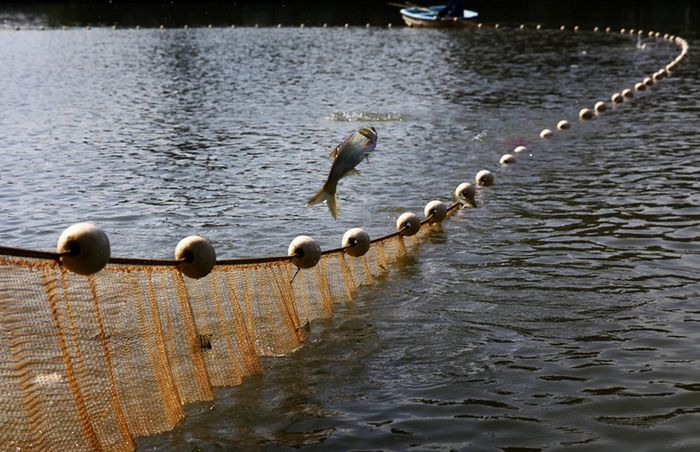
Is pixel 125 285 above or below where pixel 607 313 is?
above

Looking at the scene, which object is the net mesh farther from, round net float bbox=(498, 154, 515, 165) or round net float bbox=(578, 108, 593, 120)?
round net float bbox=(578, 108, 593, 120)

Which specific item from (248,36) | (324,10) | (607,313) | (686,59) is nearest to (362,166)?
(607,313)

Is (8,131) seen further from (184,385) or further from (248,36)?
(248,36)

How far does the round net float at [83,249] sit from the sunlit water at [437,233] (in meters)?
1.75

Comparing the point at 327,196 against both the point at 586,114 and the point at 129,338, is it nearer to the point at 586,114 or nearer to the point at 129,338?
the point at 129,338

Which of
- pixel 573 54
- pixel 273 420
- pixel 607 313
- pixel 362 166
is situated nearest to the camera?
pixel 273 420

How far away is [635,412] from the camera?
791cm

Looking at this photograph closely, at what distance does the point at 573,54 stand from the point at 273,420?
36050mm

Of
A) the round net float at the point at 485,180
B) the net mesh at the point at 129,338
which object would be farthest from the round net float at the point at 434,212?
the round net float at the point at 485,180

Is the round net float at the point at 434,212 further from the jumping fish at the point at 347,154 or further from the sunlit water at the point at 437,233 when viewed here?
the jumping fish at the point at 347,154

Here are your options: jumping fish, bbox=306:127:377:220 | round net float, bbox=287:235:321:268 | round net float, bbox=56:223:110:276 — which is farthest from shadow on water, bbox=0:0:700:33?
round net float, bbox=56:223:110:276

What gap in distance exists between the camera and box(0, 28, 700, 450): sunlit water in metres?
7.90

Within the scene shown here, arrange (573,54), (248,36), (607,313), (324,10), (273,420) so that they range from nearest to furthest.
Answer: (273,420)
(607,313)
(573,54)
(248,36)
(324,10)

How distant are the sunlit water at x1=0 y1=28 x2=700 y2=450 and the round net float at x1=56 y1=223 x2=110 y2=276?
175 cm
